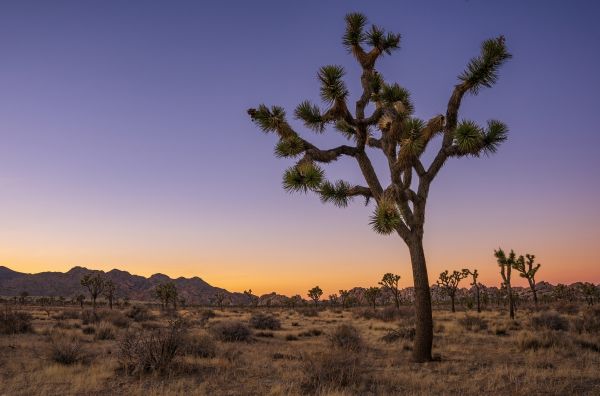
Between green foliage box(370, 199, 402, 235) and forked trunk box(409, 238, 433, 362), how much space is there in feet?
2.46

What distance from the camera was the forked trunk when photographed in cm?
1027

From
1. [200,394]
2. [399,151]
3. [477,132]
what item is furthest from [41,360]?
[477,132]

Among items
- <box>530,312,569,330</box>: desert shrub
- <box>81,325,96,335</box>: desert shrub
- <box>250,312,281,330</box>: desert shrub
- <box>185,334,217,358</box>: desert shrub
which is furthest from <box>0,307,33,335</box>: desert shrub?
<box>530,312,569,330</box>: desert shrub

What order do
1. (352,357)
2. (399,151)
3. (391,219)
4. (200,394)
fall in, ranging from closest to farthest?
1. (200,394)
2. (352,357)
3. (391,219)
4. (399,151)

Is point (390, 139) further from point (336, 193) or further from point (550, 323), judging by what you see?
point (550, 323)

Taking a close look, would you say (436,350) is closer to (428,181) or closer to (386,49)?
(428,181)

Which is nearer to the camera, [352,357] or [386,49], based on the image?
[352,357]

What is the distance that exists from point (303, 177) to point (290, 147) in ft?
3.13

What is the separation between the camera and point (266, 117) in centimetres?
1142

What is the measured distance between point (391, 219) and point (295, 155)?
10.3 feet

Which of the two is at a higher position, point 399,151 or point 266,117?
point 266,117

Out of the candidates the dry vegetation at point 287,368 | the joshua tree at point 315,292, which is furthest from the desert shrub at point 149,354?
the joshua tree at point 315,292

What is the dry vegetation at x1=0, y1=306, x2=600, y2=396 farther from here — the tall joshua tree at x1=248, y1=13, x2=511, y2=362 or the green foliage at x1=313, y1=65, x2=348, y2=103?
the green foliage at x1=313, y1=65, x2=348, y2=103

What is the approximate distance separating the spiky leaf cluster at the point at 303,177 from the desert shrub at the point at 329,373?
4.07 metres
